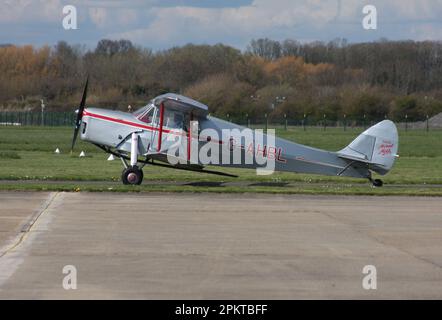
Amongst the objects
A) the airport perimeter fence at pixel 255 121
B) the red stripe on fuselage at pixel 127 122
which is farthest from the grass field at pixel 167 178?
the airport perimeter fence at pixel 255 121

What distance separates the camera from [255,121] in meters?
76.0

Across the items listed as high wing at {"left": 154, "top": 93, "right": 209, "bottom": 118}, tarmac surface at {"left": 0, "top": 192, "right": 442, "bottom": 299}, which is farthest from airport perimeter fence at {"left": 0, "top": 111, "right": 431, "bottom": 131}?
tarmac surface at {"left": 0, "top": 192, "right": 442, "bottom": 299}

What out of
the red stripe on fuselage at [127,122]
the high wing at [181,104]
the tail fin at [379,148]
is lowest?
the tail fin at [379,148]

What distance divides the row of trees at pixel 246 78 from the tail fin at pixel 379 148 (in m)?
35.4

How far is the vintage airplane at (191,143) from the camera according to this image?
72.7 ft

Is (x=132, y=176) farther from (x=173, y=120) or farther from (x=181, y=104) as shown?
(x=181, y=104)

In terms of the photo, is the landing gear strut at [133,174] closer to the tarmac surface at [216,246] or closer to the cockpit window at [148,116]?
the cockpit window at [148,116]

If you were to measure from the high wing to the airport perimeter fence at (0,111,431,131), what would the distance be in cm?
4529

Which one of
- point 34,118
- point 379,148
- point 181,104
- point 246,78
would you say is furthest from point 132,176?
point 246,78

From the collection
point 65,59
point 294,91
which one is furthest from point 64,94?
point 294,91

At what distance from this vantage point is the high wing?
21.6 m

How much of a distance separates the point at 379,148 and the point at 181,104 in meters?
5.18

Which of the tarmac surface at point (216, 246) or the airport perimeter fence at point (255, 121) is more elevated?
the tarmac surface at point (216, 246)
